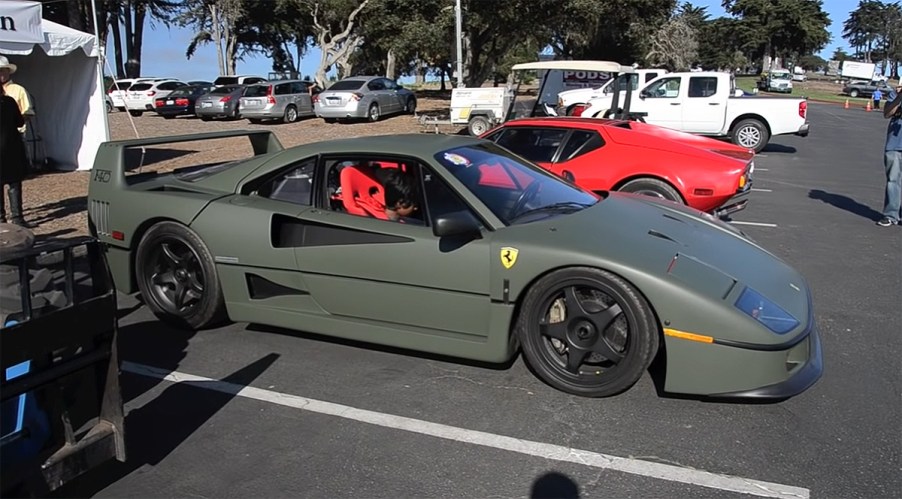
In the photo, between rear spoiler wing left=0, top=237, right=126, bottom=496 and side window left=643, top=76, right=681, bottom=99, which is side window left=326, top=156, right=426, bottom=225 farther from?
side window left=643, top=76, right=681, bottom=99

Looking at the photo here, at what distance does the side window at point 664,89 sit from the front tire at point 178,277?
46.4ft

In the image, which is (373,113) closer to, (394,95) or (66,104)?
(394,95)

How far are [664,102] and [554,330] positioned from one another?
1418 cm

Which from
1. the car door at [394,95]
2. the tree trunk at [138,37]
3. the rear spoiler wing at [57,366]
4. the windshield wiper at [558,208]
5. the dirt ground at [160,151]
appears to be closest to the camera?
the rear spoiler wing at [57,366]

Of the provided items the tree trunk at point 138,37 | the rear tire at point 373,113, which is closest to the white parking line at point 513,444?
the rear tire at point 373,113

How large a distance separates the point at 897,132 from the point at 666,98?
8.95 m

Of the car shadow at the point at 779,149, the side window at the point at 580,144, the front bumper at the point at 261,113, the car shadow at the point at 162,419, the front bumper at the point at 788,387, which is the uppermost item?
the front bumper at the point at 261,113

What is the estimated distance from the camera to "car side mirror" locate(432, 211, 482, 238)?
336 cm

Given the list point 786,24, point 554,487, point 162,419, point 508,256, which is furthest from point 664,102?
point 786,24

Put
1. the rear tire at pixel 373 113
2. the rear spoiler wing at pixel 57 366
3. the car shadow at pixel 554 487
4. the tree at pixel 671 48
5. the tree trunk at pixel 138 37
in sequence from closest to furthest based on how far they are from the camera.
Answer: the rear spoiler wing at pixel 57 366 < the car shadow at pixel 554 487 < the rear tire at pixel 373 113 < the tree trunk at pixel 138 37 < the tree at pixel 671 48

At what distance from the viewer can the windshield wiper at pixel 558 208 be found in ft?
12.7

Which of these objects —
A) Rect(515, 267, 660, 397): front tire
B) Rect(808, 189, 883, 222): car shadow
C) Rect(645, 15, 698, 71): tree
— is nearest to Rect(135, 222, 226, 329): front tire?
Rect(515, 267, 660, 397): front tire

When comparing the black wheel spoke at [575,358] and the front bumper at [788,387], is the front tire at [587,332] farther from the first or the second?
the front bumper at [788,387]

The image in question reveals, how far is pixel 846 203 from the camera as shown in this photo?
30.9 ft
